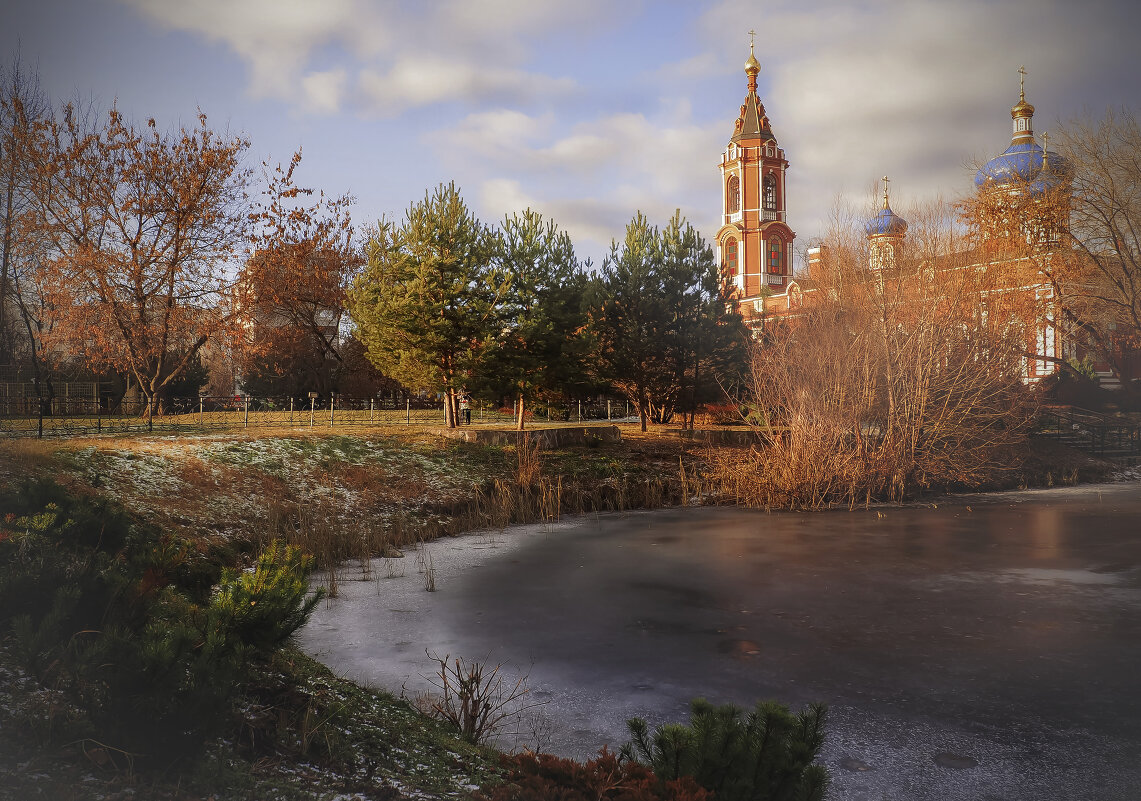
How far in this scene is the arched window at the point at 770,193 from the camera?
79.1 meters

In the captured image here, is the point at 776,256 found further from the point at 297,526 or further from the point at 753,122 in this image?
the point at 297,526

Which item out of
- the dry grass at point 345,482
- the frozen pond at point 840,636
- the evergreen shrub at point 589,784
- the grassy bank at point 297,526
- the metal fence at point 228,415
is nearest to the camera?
the evergreen shrub at point 589,784

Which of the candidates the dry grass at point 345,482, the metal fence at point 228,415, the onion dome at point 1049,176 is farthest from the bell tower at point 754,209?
the dry grass at point 345,482

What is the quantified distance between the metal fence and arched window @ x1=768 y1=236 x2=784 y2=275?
131ft

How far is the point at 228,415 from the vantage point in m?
30.6

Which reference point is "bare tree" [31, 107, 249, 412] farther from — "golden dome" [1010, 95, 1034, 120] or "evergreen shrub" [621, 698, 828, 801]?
"golden dome" [1010, 95, 1034, 120]

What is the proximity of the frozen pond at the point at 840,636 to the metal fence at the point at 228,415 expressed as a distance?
Result: 1164 centimetres

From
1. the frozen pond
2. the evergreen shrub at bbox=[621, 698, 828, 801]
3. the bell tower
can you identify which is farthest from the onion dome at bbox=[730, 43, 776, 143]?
the evergreen shrub at bbox=[621, 698, 828, 801]

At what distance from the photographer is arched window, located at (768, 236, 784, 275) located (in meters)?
78.0

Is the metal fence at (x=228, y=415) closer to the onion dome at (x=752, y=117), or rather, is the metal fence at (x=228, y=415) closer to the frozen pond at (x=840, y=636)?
the frozen pond at (x=840, y=636)


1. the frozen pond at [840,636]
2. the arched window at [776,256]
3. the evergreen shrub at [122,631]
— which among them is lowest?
the frozen pond at [840,636]

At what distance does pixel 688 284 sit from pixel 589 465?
30.8 ft

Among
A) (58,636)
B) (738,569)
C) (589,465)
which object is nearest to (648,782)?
(58,636)

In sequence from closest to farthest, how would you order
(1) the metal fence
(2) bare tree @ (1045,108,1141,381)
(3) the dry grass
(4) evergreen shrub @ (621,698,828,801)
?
(4) evergreen shrub @ (621,698,828,801), (3) the dry grass, (1) the metal fence, (2) bare tree @ (1045,108,1141,381)
